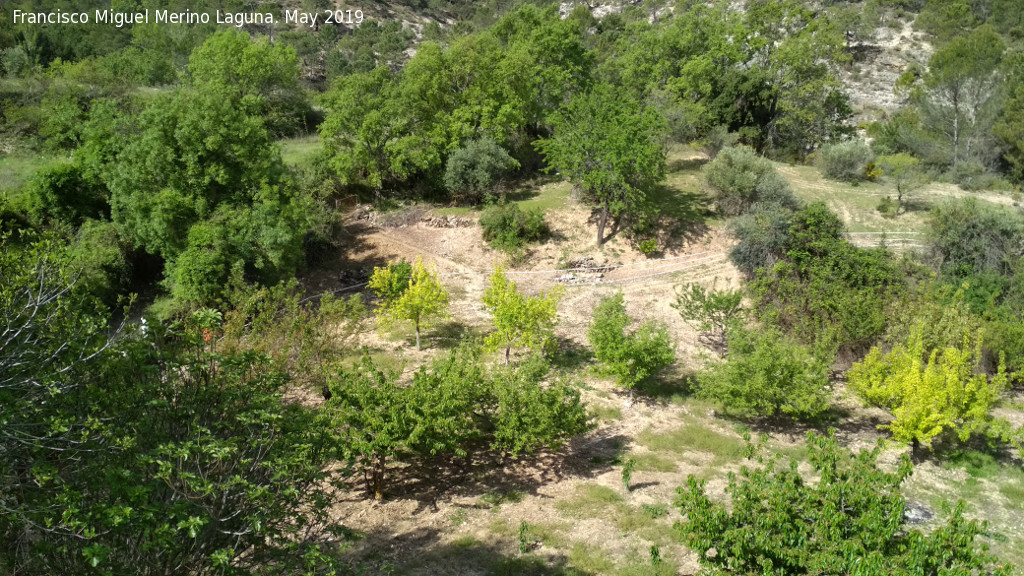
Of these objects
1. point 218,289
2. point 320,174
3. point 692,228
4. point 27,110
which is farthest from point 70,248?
point 692,228

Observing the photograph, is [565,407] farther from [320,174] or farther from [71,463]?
[320,174]

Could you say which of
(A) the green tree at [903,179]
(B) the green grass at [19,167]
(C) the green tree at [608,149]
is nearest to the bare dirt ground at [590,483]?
(C) the green tree at [608,149]

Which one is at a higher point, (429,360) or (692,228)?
(692,228)

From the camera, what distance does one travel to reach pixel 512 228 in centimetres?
3016

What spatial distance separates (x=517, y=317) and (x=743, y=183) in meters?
15.8

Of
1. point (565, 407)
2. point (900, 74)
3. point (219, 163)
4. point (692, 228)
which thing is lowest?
point (565, 407)

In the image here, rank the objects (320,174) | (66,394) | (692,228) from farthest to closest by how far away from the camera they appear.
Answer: (320,174), (692,228), (66,394)

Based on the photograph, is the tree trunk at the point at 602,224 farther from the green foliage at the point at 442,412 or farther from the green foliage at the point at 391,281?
the green foliage at the point at 442,412

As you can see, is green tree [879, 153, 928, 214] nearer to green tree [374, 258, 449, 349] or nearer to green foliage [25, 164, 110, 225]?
green tree [374, 258, 449, 349]

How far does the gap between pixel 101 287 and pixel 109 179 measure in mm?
4956

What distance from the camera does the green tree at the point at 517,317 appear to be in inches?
786

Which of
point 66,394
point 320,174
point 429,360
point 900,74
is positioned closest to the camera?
point 66,394

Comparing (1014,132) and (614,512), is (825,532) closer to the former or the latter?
(614,512)

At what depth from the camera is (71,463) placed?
8055mm
